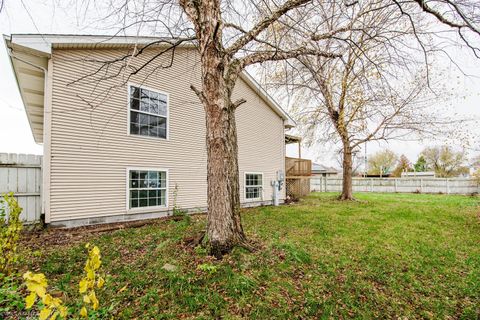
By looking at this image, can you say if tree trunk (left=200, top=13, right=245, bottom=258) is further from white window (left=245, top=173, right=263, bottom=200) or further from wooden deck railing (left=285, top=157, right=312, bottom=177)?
wooden deck railing (left=285, top=157, right=312, bottom=177)

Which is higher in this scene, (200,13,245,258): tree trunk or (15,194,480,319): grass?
(200,13,245,258): tree trunk

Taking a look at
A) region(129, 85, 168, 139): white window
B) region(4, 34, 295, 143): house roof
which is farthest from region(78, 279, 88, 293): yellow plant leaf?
region(129, 85, 168, 139): white window

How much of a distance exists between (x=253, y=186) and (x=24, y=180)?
311 inches

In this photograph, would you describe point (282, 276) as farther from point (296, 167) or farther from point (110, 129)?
point (296, 167)

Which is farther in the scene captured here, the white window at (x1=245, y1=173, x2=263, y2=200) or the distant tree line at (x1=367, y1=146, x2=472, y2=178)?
the distant tree line at (x1=367, y1=146, x2=472, y2=178)

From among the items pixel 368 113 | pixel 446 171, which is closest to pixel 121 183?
pixel 368 113

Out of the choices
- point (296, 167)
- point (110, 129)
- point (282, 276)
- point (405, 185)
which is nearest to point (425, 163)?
point (405, 185)

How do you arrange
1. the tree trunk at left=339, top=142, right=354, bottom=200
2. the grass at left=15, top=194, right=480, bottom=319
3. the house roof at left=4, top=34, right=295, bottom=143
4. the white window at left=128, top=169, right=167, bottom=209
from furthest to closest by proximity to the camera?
1. the tree trunk at left=339, top=142, right=354, bottom=200
2. the white window at left=128, top=169, right=167, bottom=209
3. the house roof at left=4, top=34, right=295, bottom=143
4. the grass at left=15, top=194, right=480, bottom=319

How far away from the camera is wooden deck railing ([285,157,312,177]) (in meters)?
13.9

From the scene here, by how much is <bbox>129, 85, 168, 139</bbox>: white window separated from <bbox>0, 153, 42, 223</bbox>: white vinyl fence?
8.10 ft

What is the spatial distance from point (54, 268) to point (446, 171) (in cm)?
4761

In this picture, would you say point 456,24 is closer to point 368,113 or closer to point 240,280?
point 240,280

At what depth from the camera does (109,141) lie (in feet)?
21.4

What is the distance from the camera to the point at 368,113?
11125mm
